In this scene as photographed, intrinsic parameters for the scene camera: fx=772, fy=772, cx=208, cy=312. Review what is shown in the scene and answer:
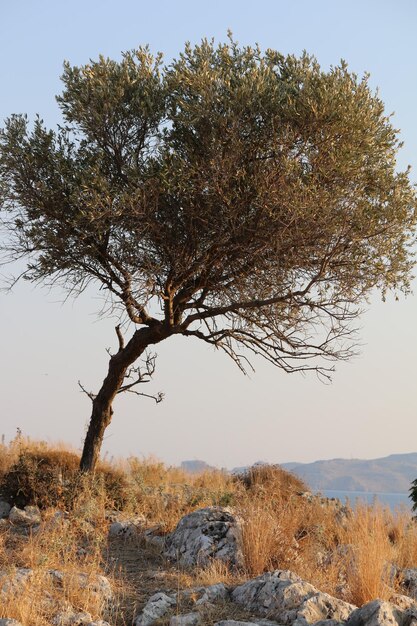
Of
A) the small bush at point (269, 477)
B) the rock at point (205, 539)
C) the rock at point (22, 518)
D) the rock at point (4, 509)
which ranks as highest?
the small bush at point (269, 477)

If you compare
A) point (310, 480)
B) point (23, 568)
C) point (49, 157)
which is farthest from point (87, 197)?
point (310, 480)

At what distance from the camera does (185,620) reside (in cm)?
888

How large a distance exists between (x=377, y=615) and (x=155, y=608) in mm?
2683

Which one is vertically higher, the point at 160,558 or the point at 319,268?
the point at 319,268

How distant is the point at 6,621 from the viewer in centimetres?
813

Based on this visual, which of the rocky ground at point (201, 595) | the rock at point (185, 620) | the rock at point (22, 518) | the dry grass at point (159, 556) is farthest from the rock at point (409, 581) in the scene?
the rock at point (22, 518)

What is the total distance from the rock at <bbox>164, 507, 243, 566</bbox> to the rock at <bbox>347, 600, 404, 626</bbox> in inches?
131

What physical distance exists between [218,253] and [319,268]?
7.77ft

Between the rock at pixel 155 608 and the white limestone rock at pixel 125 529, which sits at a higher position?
the white limestone rock at pixel 125 529

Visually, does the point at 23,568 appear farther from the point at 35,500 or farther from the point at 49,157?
the point at 49,157

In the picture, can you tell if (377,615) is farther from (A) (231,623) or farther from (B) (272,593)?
(B) (272,593)

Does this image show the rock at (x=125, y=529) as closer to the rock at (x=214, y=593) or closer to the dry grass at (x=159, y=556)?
the dry grass at (x=159, y=556)

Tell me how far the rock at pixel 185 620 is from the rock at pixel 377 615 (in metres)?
1.74

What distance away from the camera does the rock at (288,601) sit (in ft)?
29.6
